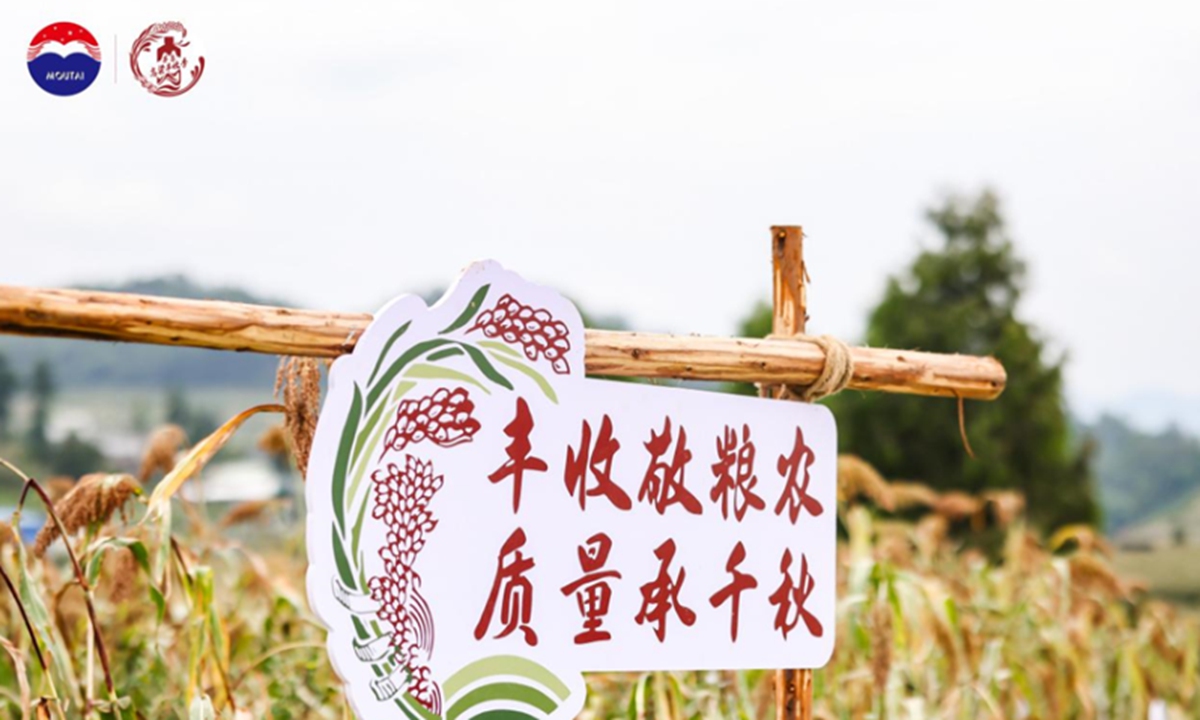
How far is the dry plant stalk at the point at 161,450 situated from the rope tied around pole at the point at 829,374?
43.5 inches

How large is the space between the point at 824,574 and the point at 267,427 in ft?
4.68

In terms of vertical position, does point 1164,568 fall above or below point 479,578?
below

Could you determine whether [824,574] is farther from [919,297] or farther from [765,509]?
[919,297]

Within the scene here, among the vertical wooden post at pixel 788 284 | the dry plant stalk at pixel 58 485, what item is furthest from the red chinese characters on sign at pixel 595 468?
the dry plant stalk at pixel 58 485

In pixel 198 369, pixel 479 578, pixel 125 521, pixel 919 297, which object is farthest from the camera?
pixel 198 369

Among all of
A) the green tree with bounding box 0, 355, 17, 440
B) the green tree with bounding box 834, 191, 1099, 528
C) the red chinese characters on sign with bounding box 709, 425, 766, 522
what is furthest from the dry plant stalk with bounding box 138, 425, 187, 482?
the green tree with bounding box 0, 355, 17, 440

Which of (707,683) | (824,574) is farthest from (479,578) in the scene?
(707,683)

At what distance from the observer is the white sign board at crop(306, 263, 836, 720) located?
1496 millimetres

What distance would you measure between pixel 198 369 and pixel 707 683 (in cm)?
1854

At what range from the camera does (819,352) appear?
76.1 inches

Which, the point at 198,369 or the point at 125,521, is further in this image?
the point at 198,369

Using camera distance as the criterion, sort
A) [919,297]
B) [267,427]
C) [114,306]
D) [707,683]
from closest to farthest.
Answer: [114,306]
[707,683]
[267,427]
[919,297]

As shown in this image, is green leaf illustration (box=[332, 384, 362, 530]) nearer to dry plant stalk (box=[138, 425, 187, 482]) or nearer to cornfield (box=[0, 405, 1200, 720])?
cornfield (box=[0, 405, 1200, 720])

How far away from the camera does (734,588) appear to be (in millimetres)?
1817
